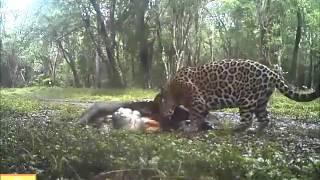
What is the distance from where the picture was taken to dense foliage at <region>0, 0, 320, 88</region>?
2385mm

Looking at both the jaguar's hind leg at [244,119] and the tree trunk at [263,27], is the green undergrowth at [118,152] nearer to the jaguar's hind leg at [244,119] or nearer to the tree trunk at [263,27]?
the jaguar's hind leg at [244,119]

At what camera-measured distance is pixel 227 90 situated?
8.20 feet

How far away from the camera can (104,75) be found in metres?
2.60

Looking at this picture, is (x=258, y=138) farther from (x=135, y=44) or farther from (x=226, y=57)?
(x=135, y=44)

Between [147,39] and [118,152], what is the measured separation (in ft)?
1.78

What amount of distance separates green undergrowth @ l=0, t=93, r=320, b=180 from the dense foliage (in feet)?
0.57

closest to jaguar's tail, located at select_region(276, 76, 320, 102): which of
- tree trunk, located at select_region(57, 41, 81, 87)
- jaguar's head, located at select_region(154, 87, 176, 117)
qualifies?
jaguar's head, located at select_region(154, 87, 176, 117)

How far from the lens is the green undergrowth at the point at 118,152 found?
233cm

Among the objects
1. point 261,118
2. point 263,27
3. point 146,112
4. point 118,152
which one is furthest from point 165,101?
point 263,27

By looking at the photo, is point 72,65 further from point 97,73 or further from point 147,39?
point 147,39

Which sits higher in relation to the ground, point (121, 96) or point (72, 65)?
point (72, 65)

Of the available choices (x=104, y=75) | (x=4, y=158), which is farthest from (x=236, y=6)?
(x=4, y=158)

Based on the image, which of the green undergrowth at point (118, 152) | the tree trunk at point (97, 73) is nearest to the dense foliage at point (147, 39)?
the tree trunk at point (97, 73)

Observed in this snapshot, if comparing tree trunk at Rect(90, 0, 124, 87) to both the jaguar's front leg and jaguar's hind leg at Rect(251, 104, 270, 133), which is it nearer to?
the jaguar's front leg
